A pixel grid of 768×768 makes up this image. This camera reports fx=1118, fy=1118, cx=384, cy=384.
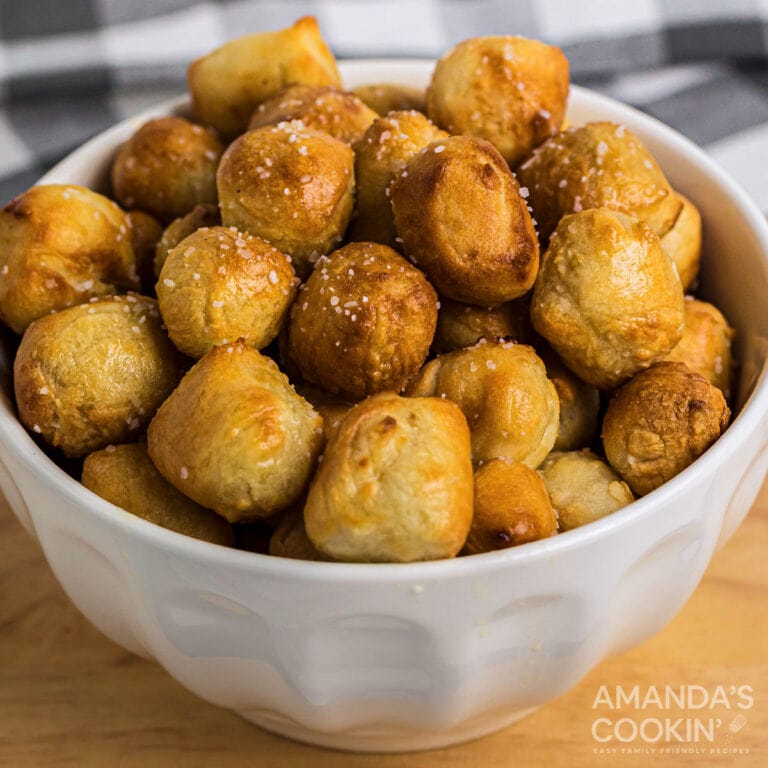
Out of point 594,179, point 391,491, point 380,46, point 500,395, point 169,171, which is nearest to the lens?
point 391,491

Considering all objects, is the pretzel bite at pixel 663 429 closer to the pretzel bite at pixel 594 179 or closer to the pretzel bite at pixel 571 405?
the pretzel bite at pixel 571 405

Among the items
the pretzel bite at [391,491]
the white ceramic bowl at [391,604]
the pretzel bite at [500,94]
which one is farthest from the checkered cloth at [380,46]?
the pretzel bite at [391,491]

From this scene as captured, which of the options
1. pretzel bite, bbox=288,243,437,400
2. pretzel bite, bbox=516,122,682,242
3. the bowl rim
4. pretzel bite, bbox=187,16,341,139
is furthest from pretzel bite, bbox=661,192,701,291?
pretzel bite, bbox=187,16,341,139

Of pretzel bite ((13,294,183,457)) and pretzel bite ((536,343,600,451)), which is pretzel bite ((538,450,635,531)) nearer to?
pretzel bite ((536,343,600,451))

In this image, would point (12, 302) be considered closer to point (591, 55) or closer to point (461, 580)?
point (461, 580)

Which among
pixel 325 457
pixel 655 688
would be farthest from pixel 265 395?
pixel 655 688

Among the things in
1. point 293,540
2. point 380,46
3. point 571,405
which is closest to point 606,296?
point 571,405

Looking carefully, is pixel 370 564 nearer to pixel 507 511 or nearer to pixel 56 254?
pixel 507 511
